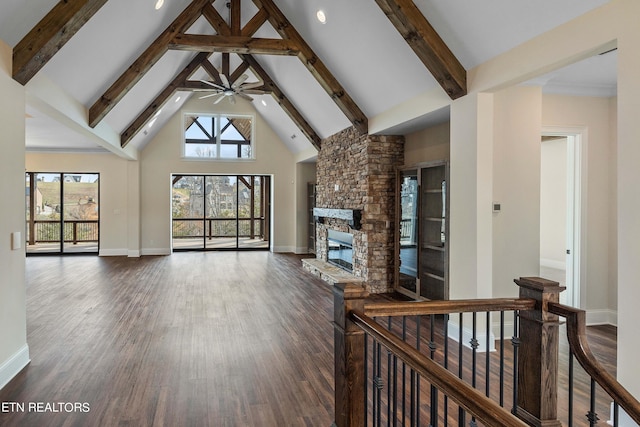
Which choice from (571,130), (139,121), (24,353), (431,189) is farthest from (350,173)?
(24,353)

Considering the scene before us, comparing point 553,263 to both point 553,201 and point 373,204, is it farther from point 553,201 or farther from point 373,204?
point 373,204

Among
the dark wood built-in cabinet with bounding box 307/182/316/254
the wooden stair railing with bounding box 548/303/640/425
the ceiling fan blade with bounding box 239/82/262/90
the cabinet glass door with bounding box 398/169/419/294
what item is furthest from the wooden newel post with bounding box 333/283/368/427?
the dark wood built-in cabinet with bounding box 307/182/316/254

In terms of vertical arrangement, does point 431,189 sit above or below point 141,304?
above

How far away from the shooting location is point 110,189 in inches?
455

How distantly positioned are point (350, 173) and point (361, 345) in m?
5.88

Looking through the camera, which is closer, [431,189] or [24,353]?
[24,353]

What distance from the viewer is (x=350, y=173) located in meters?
7.93

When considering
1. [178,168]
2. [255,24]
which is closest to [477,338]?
[255,24]

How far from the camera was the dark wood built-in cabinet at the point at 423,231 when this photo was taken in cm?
579

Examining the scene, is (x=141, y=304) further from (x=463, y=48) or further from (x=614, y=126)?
(x=614, y=126)

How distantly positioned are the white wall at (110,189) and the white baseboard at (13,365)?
7.96m

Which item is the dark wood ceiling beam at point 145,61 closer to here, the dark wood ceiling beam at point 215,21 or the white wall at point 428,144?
the dark wood ceiling beam at point 215,21

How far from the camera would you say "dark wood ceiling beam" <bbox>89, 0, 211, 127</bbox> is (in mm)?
6059

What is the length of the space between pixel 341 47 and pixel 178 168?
24.1ft
